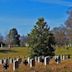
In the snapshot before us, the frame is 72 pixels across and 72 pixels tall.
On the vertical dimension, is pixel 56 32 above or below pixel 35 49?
above

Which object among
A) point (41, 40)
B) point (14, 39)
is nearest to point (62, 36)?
point (14, 39)

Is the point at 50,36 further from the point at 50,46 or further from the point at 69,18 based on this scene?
the point at 69,18

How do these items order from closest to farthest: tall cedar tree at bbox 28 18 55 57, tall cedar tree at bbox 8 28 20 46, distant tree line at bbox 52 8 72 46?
tall cedar tree at bbox 28 18 55 57 < distant tree line at bbox 52 8 72 46 < tall cedar tree at bbox 8 28 20 46

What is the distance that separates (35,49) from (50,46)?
2.28 m

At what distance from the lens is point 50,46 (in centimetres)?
4731

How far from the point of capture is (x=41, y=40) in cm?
4672

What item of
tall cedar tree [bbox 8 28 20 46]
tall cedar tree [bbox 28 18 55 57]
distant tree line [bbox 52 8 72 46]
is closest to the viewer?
tall cedar tree [bbox 28 18 55 57]

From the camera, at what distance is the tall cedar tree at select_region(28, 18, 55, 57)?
151ft

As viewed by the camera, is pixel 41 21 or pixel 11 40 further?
pixel 11 40

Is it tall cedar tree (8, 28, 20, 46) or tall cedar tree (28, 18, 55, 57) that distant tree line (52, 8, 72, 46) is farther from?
tall cedar tree (28, 18, 55, 57)

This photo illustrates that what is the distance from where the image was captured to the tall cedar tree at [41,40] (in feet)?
151

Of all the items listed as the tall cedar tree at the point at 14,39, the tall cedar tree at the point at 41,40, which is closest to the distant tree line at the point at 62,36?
the tall cedar tree at the point at 14,39

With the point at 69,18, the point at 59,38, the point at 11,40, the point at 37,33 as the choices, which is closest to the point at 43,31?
the point at 37,33

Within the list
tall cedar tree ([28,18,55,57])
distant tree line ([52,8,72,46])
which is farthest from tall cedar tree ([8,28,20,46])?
tall cedar tree ([28,18,55,57])
